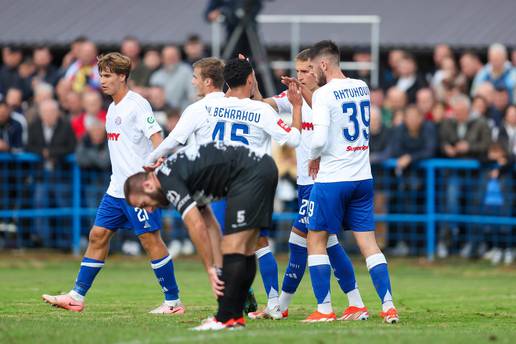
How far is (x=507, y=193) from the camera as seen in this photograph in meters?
18.9

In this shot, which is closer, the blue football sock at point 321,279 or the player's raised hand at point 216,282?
the player's raised hand at point 216,282

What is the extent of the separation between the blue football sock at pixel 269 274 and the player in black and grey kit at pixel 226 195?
1.96 meters

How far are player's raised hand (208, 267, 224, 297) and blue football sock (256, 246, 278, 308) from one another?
85.2 inches

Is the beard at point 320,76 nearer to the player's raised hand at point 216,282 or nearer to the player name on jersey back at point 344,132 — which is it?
the player name on jersey back at point 344,132

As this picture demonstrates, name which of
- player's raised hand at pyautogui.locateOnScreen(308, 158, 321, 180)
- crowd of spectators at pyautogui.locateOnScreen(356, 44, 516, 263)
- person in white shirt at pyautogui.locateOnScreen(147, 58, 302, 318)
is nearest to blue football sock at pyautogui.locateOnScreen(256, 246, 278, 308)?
player's raised hand at pyautogui.locateOnScreen(308, 158, 321, 180)

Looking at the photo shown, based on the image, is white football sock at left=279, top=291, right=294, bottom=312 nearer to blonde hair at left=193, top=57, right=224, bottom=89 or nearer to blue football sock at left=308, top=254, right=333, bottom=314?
blue football sock at left=308, top=254, right=333, bottom=314

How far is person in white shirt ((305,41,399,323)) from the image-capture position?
11.3 m

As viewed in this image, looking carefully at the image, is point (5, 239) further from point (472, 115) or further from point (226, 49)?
point (472, 115)

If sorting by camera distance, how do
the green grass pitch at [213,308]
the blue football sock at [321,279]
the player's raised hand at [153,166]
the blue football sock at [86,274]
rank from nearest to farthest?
the green grass pitch at [213,308] → the player's raised hand at [153,166] → the blue football sock at [321,279] → the blue football sock at [86,274]

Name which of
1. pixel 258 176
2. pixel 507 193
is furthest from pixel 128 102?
pixel 507 193

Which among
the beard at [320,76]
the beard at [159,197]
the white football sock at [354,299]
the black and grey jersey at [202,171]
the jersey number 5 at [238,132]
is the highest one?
the beard at [320,76]

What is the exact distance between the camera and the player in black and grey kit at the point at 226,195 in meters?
9.69

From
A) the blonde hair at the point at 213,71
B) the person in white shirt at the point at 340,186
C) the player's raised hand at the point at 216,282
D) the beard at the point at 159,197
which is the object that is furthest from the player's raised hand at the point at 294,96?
the player's raised hand at the point at 216,282

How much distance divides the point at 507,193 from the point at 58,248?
7590 millimetres
